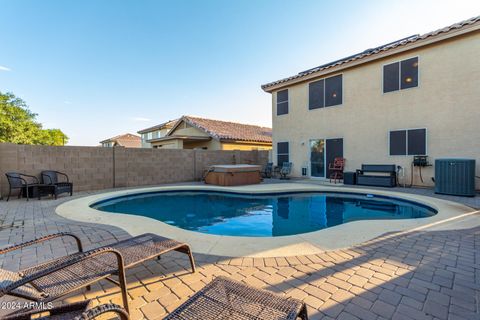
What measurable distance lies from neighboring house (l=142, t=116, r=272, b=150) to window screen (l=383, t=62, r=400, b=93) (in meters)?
10.3

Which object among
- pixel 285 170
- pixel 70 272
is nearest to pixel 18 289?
pixel 70 272

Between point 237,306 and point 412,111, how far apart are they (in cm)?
1083

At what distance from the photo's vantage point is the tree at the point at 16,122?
26.3 meters

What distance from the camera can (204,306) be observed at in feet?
5.33

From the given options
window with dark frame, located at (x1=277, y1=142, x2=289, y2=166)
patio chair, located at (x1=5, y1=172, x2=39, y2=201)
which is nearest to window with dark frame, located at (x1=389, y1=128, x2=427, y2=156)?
window with dark frame, located at (x1=277, y1=142, x2=289, y2=166)

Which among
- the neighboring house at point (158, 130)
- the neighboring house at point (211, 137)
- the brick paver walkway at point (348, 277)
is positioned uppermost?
the neighboring house at point (158, 130)

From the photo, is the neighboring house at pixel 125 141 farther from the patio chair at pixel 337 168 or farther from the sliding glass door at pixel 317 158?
the patio chair at pixel 337 168

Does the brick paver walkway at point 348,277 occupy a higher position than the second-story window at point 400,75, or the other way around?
the second-story window at point 400,75

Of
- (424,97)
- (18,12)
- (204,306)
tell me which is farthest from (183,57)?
(204,306)

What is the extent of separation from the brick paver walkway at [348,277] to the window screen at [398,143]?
22.2ft

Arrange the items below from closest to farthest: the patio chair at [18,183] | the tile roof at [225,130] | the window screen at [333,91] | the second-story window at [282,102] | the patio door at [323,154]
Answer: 1. the patio chair at [18,183]
2. the window screen at [333,91]
3. the patio door at [323,154]
4. the second-story window at [282,102]
5. the tile roof at [225,130]

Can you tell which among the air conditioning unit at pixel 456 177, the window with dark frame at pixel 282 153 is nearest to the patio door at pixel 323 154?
the window with dark frame at pixel 282 153

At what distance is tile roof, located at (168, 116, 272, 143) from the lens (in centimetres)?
1805

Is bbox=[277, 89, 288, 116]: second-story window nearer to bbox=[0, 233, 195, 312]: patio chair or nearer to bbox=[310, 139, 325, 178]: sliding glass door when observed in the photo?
bbox=[310, 139, 325, 178]: sliding glass door
